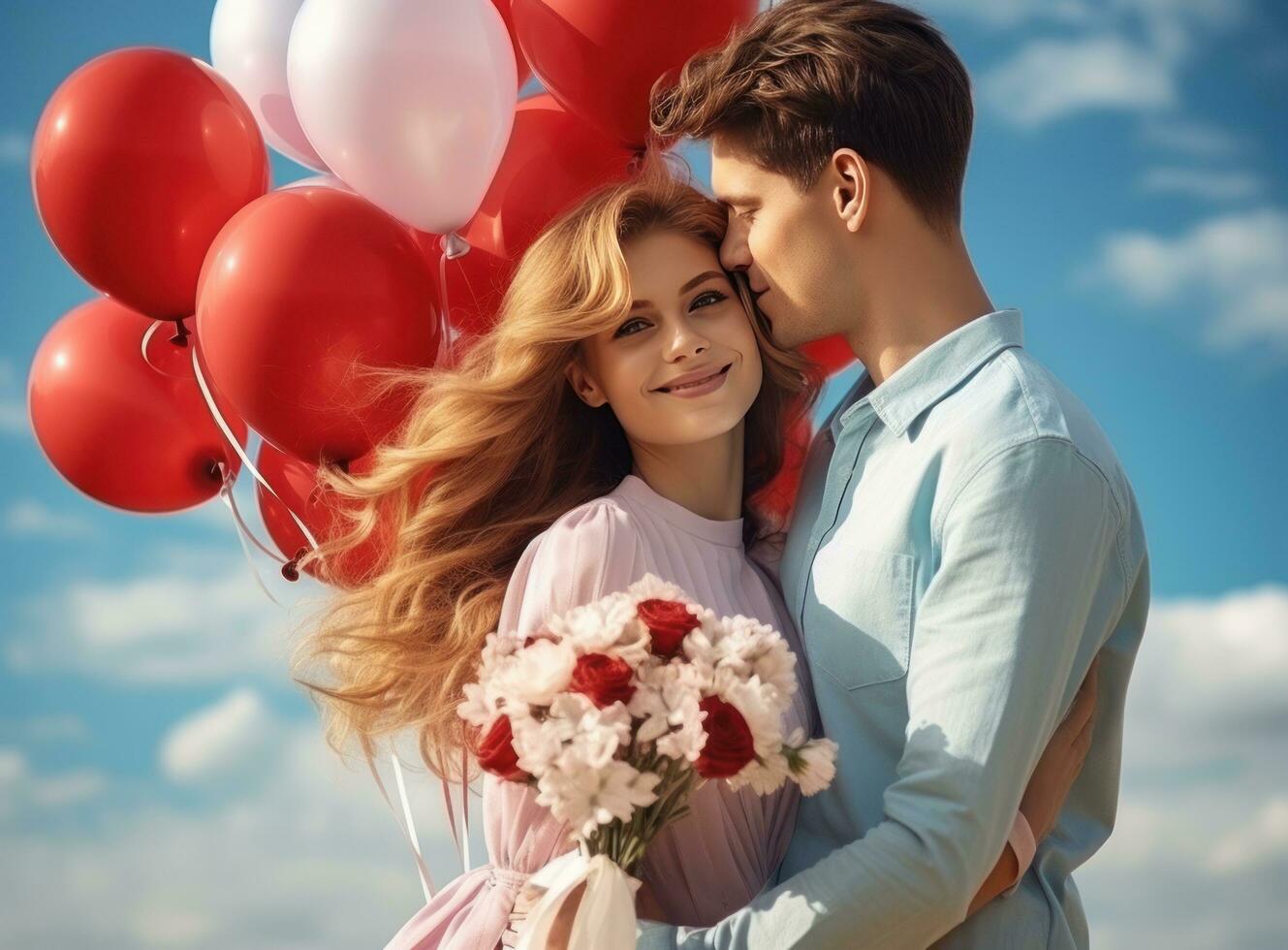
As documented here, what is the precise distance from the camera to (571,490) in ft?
10.8

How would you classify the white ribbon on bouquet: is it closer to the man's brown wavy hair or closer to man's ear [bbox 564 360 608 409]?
man's ear [bbox 564 360 608 409]

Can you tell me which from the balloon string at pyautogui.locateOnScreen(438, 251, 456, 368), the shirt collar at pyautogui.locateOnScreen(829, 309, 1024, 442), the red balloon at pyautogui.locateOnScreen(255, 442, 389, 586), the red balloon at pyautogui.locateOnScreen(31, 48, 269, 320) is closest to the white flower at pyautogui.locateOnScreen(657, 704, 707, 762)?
the shirt collar at pyautogui.locateOnScreen(829, 309, 1024, 442)

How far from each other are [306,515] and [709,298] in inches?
52.4

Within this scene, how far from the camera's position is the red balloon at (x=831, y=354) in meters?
3.47

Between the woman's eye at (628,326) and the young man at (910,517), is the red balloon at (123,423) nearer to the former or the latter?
the woman's eye at (628,326)

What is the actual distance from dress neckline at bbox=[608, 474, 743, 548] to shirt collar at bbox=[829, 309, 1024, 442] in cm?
48

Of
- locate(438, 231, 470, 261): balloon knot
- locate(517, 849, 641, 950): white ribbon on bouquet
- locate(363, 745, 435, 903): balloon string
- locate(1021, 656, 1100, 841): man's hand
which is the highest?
locate(438, 231, 470, 261): balloon knot

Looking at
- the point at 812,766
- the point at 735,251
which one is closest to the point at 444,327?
the point at 735,251

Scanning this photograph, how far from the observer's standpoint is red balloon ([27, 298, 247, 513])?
393cm

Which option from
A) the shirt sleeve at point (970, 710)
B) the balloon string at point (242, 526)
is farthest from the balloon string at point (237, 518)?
the shirt sleeve at point (970, 710)

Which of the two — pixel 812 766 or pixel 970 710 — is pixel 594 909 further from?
pixel 970 710

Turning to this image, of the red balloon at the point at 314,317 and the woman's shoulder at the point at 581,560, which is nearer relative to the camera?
the woman's shoulder at the point at 581,560

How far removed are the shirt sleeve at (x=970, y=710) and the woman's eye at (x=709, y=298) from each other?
0.83 metres

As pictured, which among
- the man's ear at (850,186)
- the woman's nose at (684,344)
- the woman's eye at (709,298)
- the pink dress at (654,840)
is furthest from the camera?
the woman's eye at (709,298)
